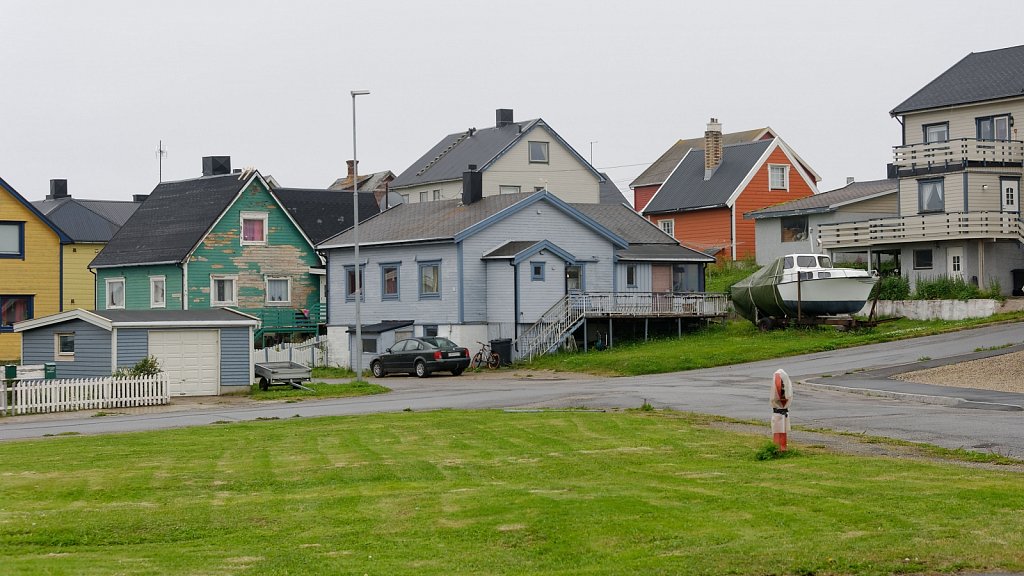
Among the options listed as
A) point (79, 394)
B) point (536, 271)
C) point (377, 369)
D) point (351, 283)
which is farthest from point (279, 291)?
point (79, 394)

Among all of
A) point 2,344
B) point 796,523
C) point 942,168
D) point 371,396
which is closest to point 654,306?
point 942,168

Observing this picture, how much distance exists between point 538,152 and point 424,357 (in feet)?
104

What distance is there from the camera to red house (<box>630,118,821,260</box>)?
72.2 meters

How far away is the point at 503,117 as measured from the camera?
81.7 m

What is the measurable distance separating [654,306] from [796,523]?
42247 mm

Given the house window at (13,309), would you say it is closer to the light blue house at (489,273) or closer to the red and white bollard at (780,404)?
the light blue house at (489,273)

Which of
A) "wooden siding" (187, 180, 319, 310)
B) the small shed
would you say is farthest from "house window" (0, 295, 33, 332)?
the small shed

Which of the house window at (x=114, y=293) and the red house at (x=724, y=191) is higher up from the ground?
the red house at (x=724, y=191)

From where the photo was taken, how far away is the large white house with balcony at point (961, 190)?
52156mm

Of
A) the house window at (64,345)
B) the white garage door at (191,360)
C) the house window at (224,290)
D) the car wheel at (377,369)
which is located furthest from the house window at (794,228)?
the house window at (64,345)

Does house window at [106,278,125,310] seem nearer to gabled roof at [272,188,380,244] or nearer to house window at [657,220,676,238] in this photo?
gabled roof at [272,188,380,244]

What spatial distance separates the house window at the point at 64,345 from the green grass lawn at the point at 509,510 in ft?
67.0

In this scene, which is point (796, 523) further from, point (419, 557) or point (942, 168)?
point (942, 168)

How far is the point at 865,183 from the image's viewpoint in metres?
69.1
